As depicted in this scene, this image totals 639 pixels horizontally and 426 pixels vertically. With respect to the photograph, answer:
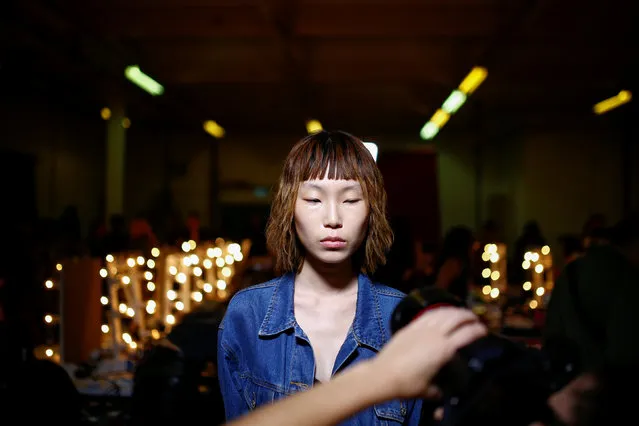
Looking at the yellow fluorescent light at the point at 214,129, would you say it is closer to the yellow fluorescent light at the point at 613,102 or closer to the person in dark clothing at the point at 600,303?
the yellow fluorescent light at the point at 613,102

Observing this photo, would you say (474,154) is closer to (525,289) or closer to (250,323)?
(525,289)

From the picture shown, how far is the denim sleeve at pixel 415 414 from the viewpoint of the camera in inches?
56.3

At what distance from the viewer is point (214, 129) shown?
1614 centimetres

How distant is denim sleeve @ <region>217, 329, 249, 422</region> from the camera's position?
4.76 feet

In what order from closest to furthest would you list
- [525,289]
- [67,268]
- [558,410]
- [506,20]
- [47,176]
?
[558,410], [67,268], [525,289], [506,20], [47,176]

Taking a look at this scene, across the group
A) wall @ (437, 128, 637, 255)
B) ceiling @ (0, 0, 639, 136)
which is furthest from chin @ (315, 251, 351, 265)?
wall @ (437, 128, 637, 255)

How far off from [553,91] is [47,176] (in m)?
9.40

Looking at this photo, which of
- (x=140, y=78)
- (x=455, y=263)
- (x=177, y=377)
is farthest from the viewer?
(x=140, y=78)

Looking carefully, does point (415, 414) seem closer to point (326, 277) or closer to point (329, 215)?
point (326, 277)

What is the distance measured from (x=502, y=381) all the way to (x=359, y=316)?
910 mm

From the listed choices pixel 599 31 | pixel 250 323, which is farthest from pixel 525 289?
pixel 250 323

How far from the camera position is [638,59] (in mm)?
9383

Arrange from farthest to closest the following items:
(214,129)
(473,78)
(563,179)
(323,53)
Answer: (214,129) < (563,179) < (323,53) < (473,78)

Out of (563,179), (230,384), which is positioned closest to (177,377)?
(230,384)
